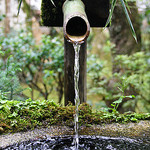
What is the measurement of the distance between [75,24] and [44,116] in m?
1.02

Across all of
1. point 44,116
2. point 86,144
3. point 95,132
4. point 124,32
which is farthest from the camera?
point 124,32

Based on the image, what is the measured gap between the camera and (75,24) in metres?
1.89

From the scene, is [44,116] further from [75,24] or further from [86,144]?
[75,24]

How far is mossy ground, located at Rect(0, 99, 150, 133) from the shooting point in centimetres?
172

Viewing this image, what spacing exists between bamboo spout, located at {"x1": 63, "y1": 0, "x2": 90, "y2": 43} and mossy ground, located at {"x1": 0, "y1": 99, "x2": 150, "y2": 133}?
0.75 m

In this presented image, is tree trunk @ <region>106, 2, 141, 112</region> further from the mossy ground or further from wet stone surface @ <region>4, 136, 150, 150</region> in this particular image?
wet stone surface @ <region>4, 136, 150, 150</region>

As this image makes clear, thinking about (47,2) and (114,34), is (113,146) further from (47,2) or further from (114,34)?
(114,34)

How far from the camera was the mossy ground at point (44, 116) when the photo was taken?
1723 mm

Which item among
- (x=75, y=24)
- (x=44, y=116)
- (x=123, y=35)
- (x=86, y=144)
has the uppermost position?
(x=123, y=35)

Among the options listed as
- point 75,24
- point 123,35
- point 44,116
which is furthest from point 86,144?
point 123,35

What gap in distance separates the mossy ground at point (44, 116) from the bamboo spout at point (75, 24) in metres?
0.75

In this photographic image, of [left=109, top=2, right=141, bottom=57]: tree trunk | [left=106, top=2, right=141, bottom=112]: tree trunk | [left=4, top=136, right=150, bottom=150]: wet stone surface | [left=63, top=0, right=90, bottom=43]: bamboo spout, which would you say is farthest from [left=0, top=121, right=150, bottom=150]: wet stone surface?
[left=109, top=2, right=141, bottom=57]: tree trunk

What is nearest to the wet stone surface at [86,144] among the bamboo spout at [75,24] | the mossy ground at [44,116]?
the mossy ground at [44,116]

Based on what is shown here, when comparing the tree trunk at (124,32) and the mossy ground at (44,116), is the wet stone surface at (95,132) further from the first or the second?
the tree trunk at (124,32)
